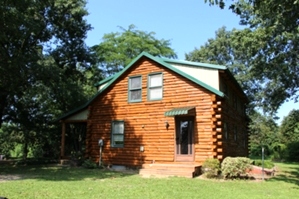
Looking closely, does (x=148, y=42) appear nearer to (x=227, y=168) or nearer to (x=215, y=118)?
(x=215, y=118)

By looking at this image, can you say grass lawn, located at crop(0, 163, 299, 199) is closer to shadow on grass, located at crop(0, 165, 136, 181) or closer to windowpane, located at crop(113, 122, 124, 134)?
shadow on grass, located at crop(0, 165, 136, 181)

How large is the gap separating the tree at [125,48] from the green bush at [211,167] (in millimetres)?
21216

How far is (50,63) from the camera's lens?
19156mm

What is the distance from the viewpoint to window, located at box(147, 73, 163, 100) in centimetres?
1656

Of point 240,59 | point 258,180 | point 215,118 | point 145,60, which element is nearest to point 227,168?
point 258,180

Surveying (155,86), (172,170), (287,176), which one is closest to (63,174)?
(172,170)

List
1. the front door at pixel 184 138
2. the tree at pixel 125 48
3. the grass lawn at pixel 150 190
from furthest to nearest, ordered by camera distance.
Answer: the tree at pixel 125 48
the front door at pixel 184 138
the grass lawn at pixel 150 190

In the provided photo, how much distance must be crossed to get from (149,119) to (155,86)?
1830 mm

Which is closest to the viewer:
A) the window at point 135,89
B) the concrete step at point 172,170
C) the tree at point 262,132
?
the concrete step at point 172,170

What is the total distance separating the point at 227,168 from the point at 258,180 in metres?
1.36

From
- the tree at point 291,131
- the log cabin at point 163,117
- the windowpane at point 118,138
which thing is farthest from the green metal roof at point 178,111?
the tree at point 291,131

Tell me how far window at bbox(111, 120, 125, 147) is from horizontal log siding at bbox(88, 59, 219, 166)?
25 cm

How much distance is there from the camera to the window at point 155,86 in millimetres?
16562

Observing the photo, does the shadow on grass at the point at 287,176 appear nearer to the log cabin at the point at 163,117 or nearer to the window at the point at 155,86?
the log cabin at the point at 163,117
